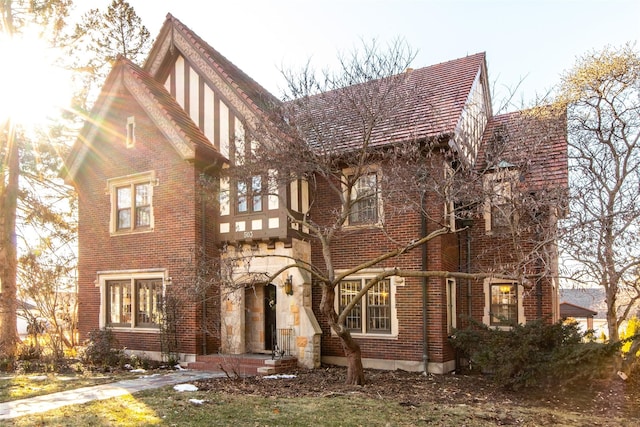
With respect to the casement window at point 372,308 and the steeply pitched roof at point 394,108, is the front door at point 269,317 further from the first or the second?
the steeply pitched roof at point 394,108

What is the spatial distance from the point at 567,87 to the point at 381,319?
7.47m

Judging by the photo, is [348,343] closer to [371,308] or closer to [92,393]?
[371,308]

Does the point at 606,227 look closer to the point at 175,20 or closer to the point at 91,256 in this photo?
the point at 175,20

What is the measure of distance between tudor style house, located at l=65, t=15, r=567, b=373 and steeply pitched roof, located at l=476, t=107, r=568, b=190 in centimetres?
9

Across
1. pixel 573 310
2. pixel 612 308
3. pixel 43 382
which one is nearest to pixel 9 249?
pixel 43 382

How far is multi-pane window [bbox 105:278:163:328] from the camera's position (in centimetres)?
1612

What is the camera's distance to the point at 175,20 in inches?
670

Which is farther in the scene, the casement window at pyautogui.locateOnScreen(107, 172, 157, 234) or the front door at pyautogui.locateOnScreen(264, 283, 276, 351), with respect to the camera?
the casement window at pyautogui.locateOnScreen(107, 172, 157, 234)

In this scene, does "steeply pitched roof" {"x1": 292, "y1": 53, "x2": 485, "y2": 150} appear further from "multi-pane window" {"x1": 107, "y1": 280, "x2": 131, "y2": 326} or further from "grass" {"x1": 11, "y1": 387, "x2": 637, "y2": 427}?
"multi-pane window" {"x1": 107, "y1": 280, "x2": 131, "y2": 326}

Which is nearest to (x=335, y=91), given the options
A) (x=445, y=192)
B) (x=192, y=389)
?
(x=445, y=192)

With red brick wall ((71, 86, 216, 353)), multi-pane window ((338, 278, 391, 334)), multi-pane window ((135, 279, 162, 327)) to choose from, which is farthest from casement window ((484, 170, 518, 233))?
multi-pane window ((135, 279, 162, 327))

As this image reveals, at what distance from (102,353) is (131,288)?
2143 mm

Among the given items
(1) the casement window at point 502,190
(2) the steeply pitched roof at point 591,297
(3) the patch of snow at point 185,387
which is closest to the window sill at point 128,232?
(3) the patch of snow at point 185,387

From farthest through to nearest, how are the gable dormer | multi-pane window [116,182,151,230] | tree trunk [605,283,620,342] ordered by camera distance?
multi-pane window [116,182,151,230] → the gable dormer → tree trunk [605,283,620,342]
